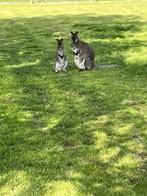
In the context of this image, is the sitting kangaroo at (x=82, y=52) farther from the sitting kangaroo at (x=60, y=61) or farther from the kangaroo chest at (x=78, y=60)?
the sitting kangaroo at (x=60, y=61)

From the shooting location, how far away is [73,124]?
12773 mm

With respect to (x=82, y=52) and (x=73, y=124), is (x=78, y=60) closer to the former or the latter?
(x=82, y=52)

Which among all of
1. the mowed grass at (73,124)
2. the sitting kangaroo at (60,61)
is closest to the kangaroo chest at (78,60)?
the mowed grass at (73,124)

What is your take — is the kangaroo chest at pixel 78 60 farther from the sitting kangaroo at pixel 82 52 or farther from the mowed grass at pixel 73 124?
the mowed grass at pixel 73 124

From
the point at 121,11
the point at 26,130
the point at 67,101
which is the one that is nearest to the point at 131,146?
the point at 26,130

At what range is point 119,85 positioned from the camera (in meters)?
17.0

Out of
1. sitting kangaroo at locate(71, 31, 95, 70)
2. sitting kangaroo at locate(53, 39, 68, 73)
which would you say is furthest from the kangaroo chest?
sitting kangaroo at locate(53, 39, 68, 73)

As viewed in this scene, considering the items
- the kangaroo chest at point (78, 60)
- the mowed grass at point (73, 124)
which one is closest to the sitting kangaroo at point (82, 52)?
the kangaroo chest at point (78, 60)

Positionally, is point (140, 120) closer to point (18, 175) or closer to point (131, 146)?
point (131, 146)

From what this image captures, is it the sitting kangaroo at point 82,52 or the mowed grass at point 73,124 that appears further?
the sitting kangaroo at point 82,52

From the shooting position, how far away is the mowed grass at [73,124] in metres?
9.48

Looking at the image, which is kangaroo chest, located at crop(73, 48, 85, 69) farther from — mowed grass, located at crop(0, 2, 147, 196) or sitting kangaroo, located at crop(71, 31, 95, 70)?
mowed grass, located at crop(0, 2, 147, 196)

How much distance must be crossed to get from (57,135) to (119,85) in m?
5.50

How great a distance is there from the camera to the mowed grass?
948cm
